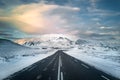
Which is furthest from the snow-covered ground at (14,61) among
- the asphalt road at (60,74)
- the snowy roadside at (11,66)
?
the asphalt road at (60,74)

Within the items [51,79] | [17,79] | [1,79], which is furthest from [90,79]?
[1,79]

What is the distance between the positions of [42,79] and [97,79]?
13.2ft

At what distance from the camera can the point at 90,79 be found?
47.2ft

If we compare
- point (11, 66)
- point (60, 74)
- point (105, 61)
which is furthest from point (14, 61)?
point (60, 74)

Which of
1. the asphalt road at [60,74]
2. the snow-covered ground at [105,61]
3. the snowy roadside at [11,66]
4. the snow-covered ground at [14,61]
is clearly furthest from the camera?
the snow-covered ground at [105,61]

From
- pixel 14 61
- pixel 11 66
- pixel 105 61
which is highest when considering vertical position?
pixel 14 61

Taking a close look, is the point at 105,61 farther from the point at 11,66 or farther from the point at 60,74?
the point at 60,74

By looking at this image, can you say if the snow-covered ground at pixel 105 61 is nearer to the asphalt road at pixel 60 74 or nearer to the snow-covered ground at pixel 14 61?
the asphalt road at pixel 60 74

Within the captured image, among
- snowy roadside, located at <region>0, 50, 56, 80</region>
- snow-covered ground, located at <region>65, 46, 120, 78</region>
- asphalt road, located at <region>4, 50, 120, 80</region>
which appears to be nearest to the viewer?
asphalt road, located at <region>4, 50, 120, 80</region>

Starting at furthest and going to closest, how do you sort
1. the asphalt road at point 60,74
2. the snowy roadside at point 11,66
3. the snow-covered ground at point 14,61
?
the snow-covered ground at point 14,61 < the snowy roadside at point 11,66 < the asphalt road at point 60,74

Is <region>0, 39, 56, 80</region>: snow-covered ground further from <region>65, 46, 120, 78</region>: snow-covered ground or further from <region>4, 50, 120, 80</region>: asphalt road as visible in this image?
<region>65, 46, 120, 78</region>: snow-covered ground

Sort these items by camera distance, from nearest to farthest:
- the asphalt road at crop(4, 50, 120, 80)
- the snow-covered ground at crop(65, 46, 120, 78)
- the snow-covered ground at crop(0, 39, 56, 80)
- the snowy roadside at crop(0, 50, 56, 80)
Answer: the asphalt road at crop(4, 50, 120, 80), the snowy roadside at crop(0, 50, 56, 80), the snow-covered ground at crop(0, 39, 56, 80), the snow-covered ground at crop(65, 46, 120, 78)

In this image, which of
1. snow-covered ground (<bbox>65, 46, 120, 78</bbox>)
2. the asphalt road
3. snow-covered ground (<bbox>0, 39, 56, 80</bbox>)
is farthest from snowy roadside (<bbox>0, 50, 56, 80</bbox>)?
snow-covered ground (<bbox>65, 46, 120, 78</bbox>)

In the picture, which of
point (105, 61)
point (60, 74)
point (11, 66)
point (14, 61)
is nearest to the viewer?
point (60, 74)
